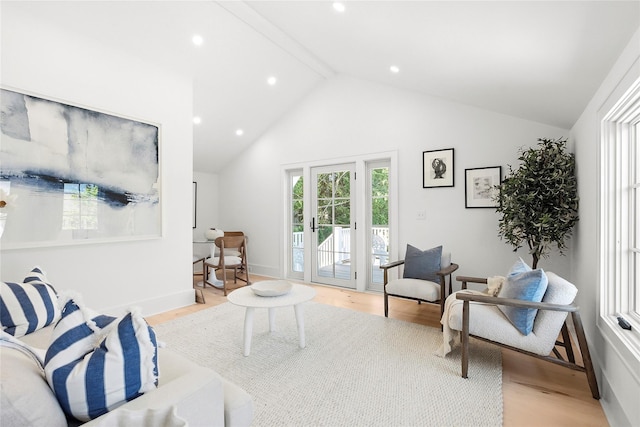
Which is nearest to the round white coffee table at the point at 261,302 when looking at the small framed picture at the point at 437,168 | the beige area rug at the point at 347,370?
the beige area rug at the point at 347,370

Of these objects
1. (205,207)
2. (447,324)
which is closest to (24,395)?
(447,324)

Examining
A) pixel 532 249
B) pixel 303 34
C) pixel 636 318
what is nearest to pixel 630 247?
pixel 636 318

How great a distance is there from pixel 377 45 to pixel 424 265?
2241 millimetres

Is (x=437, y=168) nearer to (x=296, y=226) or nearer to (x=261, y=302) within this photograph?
(x=296, y=226)

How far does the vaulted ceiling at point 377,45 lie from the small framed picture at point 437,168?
2.11 feet

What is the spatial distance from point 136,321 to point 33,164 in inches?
99.0

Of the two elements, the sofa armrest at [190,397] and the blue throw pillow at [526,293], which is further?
the blue throw pillow at [526,293]

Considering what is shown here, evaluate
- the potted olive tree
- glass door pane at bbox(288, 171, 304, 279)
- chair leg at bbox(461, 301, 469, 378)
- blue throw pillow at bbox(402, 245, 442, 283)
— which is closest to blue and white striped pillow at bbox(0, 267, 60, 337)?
chair leg at bbox(461, 301, 469, 378)

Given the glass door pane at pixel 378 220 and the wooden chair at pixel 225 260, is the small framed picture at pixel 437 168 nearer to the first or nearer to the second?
the glass door pane at pixel 378 220

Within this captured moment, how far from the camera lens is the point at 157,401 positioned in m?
0.92

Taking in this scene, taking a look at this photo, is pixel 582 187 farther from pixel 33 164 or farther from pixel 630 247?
pixel 33 164

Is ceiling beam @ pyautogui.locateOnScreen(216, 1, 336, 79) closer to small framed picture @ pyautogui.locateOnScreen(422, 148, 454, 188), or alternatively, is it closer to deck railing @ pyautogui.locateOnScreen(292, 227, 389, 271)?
small framed picture @ pyautogui.locateOnScreen(422, 148, 454, 188)

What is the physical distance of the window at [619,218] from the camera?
186 centimetres

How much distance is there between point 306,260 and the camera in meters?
5.00
